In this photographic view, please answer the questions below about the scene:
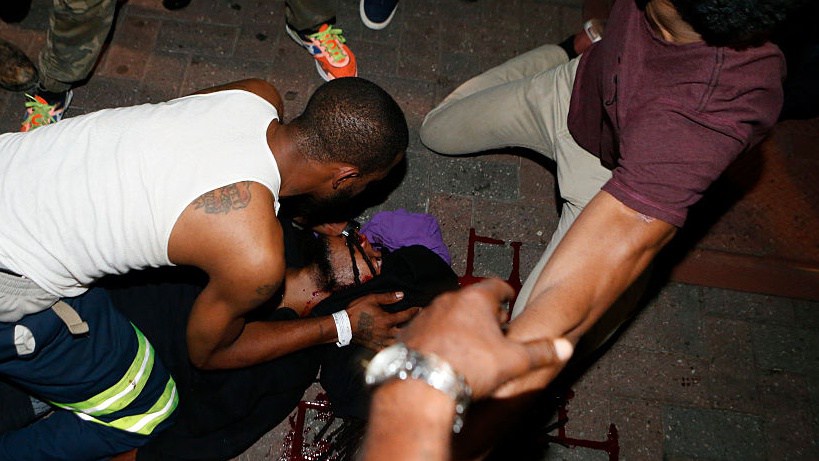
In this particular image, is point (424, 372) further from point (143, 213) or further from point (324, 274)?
point (324, 274)

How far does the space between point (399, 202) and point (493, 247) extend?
64 centimetres

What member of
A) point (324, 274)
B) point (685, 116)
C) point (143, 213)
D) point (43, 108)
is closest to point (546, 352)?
point (685, 116)

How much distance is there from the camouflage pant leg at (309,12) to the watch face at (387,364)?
292cm

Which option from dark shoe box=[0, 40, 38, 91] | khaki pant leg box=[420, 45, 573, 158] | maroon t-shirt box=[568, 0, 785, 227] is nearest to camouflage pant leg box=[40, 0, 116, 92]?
dark shoe box=[0, 40, 38, 91]

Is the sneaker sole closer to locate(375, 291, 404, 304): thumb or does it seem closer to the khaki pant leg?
the khaki pant leg

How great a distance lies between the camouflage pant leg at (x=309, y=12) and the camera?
3650 millimetres

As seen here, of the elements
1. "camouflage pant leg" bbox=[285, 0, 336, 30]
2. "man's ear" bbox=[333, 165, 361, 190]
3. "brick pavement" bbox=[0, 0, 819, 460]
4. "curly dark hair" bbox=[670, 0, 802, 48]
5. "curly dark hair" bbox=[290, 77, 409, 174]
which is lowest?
"brick pavement" bbox=[0, 0, 819, 460]

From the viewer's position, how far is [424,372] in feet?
4.19

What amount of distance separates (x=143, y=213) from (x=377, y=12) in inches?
103

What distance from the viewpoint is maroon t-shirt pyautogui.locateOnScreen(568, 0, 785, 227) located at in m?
1.92

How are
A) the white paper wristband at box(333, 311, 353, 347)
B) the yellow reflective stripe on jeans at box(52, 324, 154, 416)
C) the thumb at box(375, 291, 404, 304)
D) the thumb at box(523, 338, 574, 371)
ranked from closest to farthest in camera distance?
the thumb at box(523, 338, 574, 371), the yellow reflective stripe on jeans at box(52, 324, 154, 416), the white paper wristband at box(333, 311, 353, 347), the thumb at box(375, 291, 404, 304)

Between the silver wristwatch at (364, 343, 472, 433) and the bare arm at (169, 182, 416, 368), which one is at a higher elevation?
the silver wristwatch at (364, 343, 472, 433)

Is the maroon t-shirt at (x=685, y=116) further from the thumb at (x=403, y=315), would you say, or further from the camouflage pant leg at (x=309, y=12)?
the camouflage pant leg at (x=309, y=12)

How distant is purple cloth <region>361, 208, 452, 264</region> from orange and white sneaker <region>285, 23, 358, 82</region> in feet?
3.59
